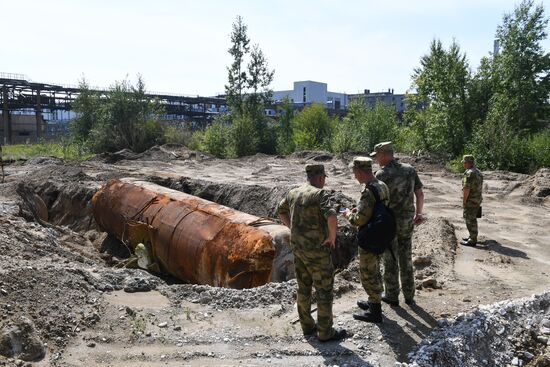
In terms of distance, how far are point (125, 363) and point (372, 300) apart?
2.41m

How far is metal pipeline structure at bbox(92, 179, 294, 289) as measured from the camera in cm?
680

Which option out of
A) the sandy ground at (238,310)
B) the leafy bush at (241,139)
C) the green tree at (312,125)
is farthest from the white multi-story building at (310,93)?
the sandy ground at (238,310)

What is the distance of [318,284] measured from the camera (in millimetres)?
4590

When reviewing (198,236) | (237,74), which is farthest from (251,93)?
(198,236)

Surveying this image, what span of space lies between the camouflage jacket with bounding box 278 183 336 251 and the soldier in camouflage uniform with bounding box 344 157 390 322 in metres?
0.37

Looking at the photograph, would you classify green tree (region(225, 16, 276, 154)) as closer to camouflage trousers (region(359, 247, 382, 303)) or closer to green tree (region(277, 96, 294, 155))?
green tree (region(277, 96, 294, 155))

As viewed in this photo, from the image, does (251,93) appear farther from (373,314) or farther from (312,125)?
(373,314)

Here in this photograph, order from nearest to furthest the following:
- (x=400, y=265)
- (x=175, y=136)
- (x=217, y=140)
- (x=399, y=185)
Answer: (x=399, y=185)
(x=400, y=265)
(x=217, y=140)
(x=175, y=136)

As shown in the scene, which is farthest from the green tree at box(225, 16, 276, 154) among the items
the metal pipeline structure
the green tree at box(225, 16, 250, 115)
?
the metal pipeline structure

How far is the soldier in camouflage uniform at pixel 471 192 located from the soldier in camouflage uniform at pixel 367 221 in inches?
145

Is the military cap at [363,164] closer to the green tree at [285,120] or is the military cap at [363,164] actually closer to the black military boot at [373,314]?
the black military boot at [373,314]

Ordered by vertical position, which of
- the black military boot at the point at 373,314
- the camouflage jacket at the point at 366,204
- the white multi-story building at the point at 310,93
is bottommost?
the black military boot at the point at 373,314

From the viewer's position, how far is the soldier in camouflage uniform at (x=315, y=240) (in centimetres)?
449

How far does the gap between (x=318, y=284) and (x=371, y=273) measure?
65 cm
